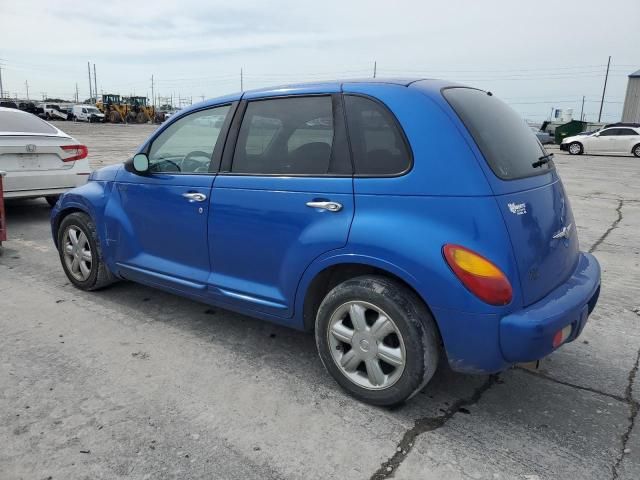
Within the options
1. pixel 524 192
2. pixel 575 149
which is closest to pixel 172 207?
pixel 524 192

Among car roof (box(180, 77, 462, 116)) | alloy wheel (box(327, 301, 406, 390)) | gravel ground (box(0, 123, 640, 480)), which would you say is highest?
car roof (box(180, 77, 462, 116))

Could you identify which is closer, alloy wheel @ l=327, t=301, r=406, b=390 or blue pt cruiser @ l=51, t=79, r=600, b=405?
blue pt cruiser @ l=51, t=79, r=600, b=405

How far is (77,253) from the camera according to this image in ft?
15.2

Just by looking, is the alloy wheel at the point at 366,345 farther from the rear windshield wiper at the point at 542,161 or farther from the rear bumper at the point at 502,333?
the rear windshield wiper at the point at 542,161

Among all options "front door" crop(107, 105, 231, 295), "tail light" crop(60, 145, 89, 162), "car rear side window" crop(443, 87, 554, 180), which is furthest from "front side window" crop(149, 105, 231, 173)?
"tail light" crop(60, 145, 89, 162)

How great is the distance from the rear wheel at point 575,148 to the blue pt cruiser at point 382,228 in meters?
25.2

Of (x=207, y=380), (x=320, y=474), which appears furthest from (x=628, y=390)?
(x=207, y=380)

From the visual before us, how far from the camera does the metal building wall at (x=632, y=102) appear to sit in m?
46.1

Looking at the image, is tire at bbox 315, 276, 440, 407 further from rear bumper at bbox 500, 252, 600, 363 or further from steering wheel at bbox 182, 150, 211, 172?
steering wheel at bbox 182, 150, 211, 172

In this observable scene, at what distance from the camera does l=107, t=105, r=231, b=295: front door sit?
3553 mm

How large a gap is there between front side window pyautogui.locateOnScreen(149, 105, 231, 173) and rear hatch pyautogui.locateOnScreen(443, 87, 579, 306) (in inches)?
63.0

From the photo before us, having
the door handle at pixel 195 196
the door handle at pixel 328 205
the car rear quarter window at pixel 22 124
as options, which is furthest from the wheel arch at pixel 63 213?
the car rear quarter window at pixel 22 124

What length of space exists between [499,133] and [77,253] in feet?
11.9

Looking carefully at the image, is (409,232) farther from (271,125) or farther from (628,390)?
(628,390)
